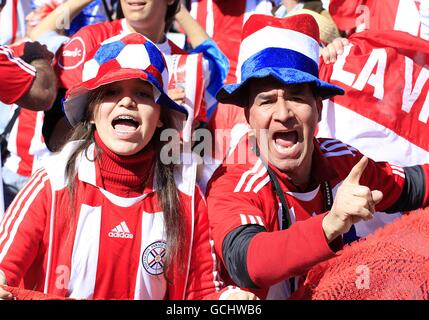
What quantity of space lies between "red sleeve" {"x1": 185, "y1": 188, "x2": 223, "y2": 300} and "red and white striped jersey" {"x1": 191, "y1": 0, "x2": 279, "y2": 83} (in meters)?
2.47

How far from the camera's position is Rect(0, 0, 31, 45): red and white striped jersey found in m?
5.08

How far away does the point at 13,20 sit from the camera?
16.8 ft

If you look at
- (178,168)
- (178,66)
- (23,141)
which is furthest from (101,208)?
(23,141)

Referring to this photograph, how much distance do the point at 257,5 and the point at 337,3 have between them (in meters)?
1.17

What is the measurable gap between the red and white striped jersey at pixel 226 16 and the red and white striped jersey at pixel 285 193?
6.90 ft

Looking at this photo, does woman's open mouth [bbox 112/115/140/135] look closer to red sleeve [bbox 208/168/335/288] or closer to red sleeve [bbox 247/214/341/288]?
red sleeve [bbox 208/168/335/288]

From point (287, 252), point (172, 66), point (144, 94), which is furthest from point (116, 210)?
point (172, 66)

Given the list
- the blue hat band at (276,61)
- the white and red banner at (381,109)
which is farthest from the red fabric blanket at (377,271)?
the white and red banner at (381,109)

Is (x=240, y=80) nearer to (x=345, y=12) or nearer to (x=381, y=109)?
(x=381, y=109)

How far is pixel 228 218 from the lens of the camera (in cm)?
294

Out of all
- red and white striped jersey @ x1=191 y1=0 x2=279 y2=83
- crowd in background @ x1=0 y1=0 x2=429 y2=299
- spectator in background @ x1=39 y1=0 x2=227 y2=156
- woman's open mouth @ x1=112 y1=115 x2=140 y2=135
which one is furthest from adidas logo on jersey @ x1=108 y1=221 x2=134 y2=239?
red and white striped jersey @ x1=191 y1=0 x2=279 y2=83

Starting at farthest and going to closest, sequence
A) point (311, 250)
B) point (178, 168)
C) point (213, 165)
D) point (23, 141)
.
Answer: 1. point (23, 141)
2. point (213, 165)
3. point (178, 168)
4. point (311, 250)

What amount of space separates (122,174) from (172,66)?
1260 millimetres
